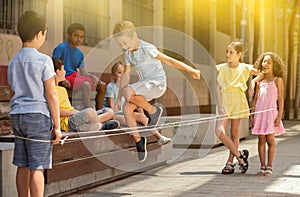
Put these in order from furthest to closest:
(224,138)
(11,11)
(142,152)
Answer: (11,11)
(224,138)
(142,152)

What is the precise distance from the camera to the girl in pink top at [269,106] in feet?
29.2

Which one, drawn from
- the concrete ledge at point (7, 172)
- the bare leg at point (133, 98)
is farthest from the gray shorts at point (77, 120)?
the concrete ledge at point (7, 172)

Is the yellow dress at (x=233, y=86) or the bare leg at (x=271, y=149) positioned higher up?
the yellow dress at (x=233, y=86)

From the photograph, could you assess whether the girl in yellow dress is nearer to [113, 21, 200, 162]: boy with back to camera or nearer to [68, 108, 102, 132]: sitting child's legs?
[113, 21, 200, 162]: boy with back to camera

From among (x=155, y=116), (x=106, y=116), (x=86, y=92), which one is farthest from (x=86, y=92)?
(x=155, y=116)

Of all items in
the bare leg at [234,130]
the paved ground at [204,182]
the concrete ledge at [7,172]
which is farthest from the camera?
the bare leg at [234,130]

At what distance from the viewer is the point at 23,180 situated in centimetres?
541

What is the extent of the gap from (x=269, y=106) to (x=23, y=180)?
4.49 meters

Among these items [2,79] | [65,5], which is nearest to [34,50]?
[2,79]

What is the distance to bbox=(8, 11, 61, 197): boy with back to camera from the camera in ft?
17.1

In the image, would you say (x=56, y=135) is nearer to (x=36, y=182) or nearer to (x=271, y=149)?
(x=36, y=182)

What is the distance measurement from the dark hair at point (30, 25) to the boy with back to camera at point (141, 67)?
1663 millimetres

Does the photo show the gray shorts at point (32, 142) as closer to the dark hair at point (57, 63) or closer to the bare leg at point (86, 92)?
the dark hair at point (57, 63)

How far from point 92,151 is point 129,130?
0.55 m
